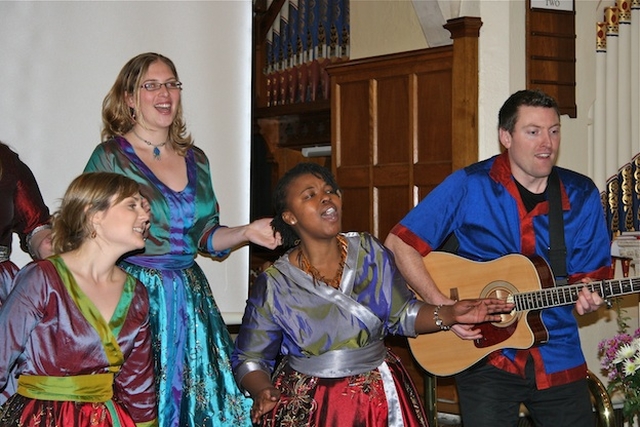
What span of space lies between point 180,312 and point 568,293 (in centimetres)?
134

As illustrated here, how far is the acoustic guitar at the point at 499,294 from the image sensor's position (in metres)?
3.56

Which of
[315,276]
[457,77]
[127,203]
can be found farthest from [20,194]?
[457,77]

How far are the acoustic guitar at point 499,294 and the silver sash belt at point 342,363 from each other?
2.03 feet

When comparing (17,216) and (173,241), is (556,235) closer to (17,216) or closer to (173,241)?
(173,241)

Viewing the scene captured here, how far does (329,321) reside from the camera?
126 inches

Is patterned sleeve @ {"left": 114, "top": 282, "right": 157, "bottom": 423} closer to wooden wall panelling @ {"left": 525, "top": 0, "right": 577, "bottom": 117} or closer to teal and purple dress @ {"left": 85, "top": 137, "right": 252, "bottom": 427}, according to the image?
teal and purple dress @ {"left": 85, "top": 137, "right": 252, "bottom": 427}

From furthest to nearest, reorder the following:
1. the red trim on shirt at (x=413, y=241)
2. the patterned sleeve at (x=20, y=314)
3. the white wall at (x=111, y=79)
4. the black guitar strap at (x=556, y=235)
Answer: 1. the white wall at (x=111, y=79)
2. the red trim on shirt at (x=413, y=241)
3. the black guitar strap at (x=556, y=235)
4. the patterned sleeve at (x=20, y=314)

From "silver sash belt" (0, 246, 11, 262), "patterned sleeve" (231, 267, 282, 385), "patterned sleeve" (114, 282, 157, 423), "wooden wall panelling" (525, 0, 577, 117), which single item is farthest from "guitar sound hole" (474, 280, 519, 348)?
"wooden wall panelling" (525, 0, 577, 117)

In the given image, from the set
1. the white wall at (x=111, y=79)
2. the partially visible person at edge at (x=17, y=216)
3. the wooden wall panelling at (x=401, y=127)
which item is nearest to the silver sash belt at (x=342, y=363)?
the partially visible person at edge at (x=17, y=216)

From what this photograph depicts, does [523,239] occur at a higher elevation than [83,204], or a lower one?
lower

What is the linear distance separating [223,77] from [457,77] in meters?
1.52

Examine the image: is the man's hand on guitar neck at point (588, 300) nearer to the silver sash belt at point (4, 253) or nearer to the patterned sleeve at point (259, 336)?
the patterned sleeve at point (259, 336)

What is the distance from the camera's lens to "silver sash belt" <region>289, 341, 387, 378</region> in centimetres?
315

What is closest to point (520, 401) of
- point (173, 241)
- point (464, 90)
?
point (173, 241)
